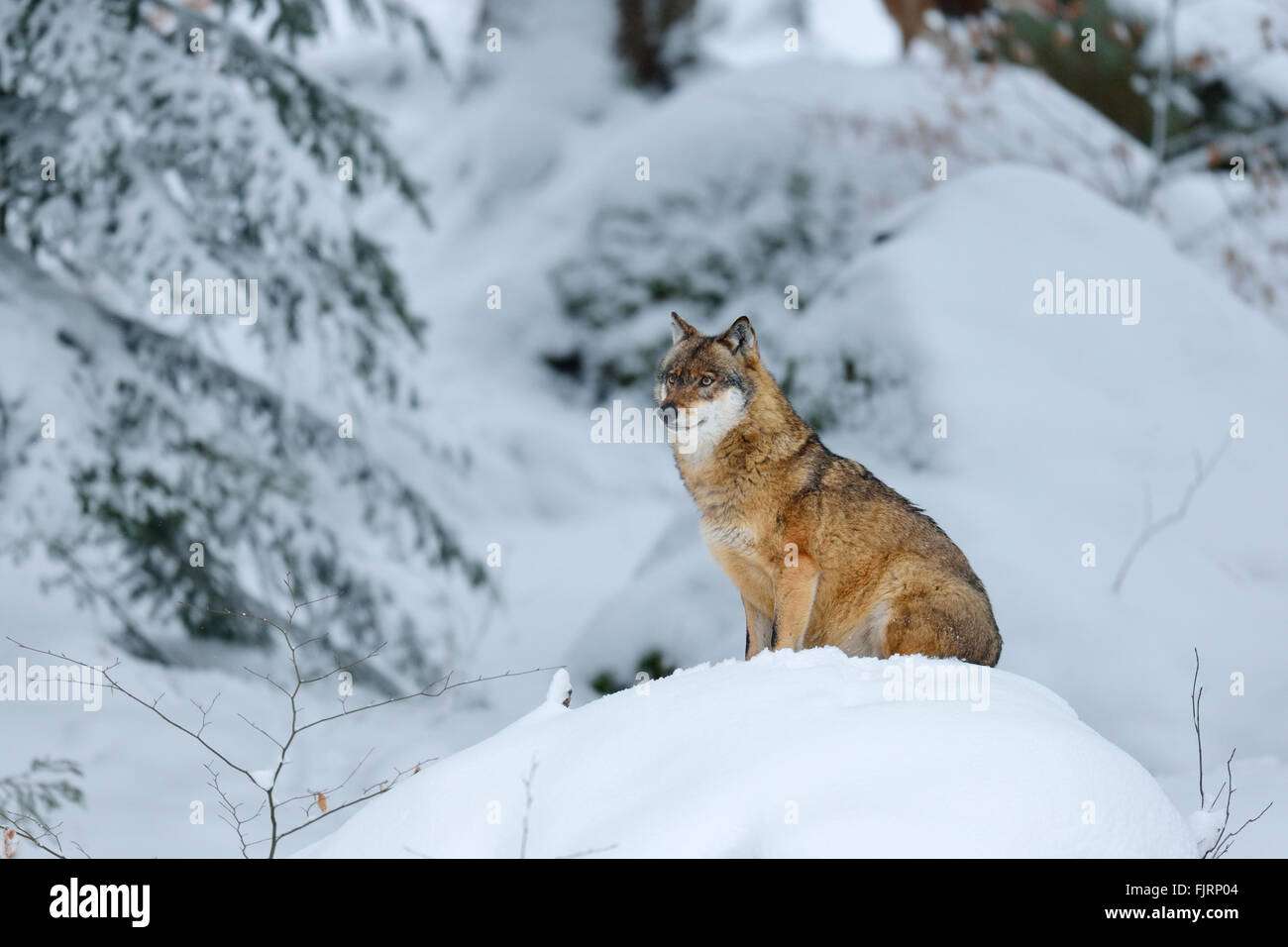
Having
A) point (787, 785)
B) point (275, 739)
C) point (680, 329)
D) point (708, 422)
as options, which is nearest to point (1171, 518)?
point (680, 329)

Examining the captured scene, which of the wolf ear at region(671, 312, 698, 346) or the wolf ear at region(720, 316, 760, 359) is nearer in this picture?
the wolf ear at region(720, 316, 760, 359)

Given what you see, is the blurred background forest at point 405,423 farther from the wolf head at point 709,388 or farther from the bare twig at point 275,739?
the wolf head at point 709,388

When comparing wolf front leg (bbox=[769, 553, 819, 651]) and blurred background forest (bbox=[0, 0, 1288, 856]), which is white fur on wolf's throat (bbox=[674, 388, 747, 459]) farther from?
blurred background forest (bbox=[0, 0, 1288, 856])

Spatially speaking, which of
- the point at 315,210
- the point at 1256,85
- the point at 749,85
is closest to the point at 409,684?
the point at 315,210

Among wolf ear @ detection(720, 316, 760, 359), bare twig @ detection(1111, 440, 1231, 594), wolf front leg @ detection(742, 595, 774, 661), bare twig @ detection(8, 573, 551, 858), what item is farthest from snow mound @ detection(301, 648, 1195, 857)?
bare twig @ detection(1111, 440, 1231, 594)

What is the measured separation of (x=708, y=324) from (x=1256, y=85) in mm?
6339

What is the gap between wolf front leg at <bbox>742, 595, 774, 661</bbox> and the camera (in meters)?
4.53

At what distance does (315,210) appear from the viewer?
6.87 metres

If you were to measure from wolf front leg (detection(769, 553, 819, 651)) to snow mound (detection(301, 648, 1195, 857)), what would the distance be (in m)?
0.81

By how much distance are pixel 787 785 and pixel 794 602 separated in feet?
4.93

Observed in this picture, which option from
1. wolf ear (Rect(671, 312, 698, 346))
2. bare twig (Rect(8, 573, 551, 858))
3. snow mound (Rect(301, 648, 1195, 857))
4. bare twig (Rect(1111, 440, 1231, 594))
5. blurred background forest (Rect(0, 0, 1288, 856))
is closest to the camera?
snow mound (Rect(301, 648, 1195, 857))

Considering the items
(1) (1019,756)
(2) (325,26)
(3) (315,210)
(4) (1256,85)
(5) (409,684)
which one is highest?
(4) (1256,85)

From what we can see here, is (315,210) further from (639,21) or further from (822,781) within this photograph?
(639,21)

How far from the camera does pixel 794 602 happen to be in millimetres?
4164
